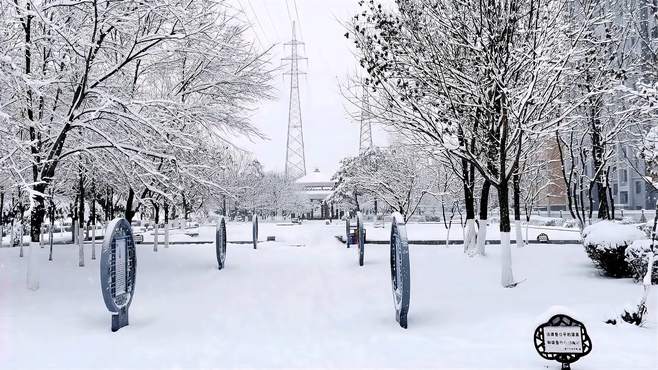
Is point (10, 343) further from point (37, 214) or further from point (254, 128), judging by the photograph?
point (254, 128)

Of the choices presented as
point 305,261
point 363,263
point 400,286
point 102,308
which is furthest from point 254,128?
point 400,286

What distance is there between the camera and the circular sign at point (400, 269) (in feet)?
24.2

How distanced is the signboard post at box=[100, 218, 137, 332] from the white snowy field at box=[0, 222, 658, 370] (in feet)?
1.08

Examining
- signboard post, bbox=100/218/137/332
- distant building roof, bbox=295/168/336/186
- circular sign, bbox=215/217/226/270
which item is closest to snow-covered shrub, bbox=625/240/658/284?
signboard post, bbox=100/218/137/332

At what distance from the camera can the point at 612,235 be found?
11.1 m

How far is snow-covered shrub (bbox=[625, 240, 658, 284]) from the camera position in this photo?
9884 mm

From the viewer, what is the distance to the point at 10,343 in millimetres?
6801

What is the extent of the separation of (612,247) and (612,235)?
1.02 ft

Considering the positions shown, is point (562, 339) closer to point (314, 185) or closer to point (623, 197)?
point (623, 197)

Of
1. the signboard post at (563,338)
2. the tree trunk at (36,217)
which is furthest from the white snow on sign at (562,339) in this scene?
the tree trunk at (36,217)

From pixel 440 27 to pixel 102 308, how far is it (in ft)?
32.1

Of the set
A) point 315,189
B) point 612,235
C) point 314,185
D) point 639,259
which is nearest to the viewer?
point 639,259

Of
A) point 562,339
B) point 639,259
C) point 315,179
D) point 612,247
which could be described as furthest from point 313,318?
point 315,179

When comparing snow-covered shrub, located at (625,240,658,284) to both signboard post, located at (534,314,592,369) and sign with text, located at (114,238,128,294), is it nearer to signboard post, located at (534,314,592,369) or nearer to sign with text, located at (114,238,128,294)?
signboard post, located at (534,314,592,369)
